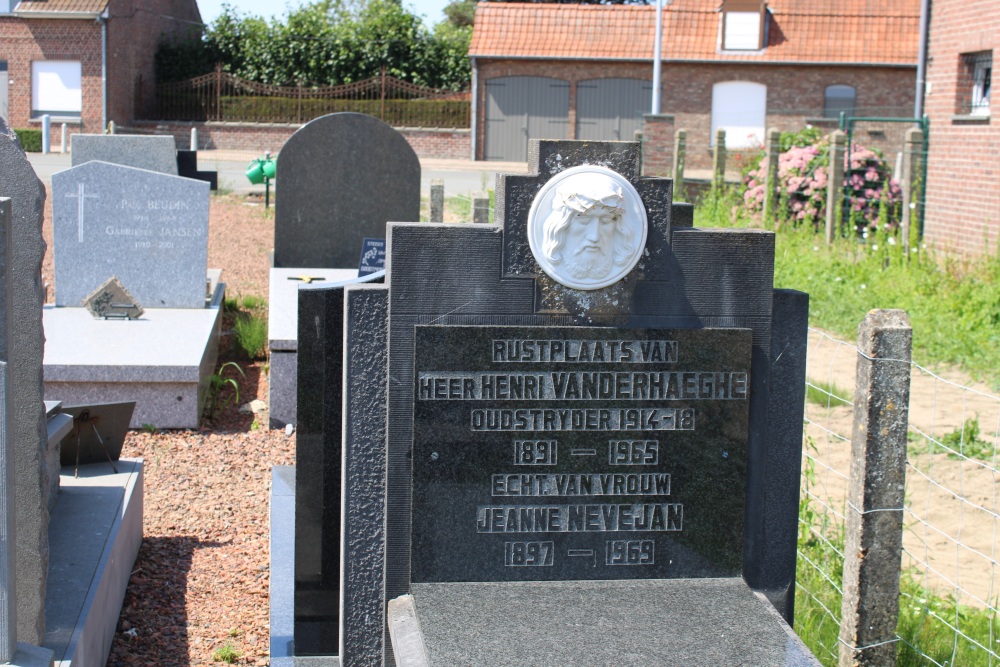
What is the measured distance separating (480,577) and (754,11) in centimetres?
2787

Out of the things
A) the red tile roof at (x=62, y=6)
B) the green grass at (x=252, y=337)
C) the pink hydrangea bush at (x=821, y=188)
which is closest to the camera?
the green grass at (x=252, y=337)

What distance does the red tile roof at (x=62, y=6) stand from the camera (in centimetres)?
2992

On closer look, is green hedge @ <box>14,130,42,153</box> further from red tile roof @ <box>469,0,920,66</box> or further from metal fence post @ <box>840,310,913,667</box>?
metal fence post @ <box>840,310,913,667</box>

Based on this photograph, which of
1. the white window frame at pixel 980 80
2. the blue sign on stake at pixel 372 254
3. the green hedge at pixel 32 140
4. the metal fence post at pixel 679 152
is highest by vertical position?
the white window frame at pixel 980 80

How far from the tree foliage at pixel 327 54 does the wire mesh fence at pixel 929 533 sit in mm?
26433

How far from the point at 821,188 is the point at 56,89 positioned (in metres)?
23.6

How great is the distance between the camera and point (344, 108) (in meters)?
32.0

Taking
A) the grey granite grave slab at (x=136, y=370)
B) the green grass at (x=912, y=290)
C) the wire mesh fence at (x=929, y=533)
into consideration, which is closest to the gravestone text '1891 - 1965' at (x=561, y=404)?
the wire mesh fence at (x=929, y=533)

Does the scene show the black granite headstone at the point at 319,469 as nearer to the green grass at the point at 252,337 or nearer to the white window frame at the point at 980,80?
the green grass at the point at 252,337

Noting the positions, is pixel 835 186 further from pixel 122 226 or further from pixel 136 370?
pixel 136 370

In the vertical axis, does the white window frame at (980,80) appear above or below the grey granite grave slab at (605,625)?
above

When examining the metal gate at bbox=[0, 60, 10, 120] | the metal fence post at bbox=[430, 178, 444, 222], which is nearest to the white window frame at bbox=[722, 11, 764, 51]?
the metal gate at bbox=[0, 60, 10, 120]

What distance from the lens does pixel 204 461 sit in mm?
6305

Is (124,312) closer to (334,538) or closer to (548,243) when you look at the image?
(334,538)
